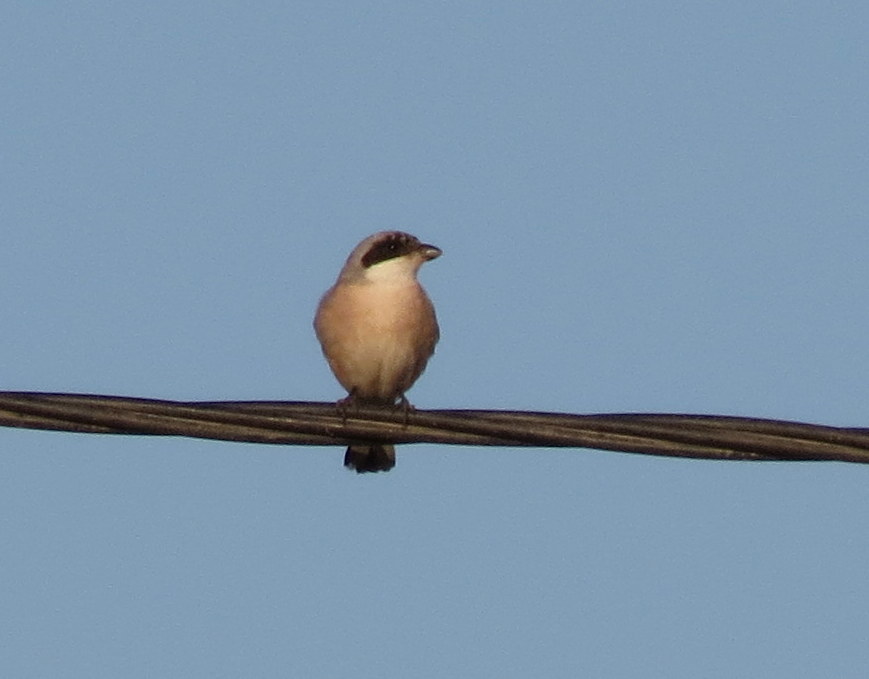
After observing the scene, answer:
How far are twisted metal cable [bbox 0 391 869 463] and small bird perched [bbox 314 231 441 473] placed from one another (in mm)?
3286

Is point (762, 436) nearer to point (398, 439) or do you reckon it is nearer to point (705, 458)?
point (705, 458)

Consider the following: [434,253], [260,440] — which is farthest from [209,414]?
[434,253]

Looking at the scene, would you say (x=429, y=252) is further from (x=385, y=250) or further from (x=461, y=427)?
(x=461, y=427)

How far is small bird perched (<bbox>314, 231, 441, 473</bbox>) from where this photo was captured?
9586 millimetres

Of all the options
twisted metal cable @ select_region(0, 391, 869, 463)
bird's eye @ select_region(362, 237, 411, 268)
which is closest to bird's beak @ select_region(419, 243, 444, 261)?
bird's eye @ select_region(362, 237, 411, 268)

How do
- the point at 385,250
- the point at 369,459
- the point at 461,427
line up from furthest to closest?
the point at 385,250 < the point at 369,459 < the point at 461,427

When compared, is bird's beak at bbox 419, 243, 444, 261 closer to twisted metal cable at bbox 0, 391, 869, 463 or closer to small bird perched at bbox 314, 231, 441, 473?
small bird perched at bbox 314, 231, 441, 473

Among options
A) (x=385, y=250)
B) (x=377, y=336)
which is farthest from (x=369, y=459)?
(x=385, y=250)

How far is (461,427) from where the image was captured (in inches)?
242

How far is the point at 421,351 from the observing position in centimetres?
970

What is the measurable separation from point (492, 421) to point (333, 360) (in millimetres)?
3709

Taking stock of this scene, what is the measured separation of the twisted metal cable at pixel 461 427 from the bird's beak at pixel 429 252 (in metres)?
4.00

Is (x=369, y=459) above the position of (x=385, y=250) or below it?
below

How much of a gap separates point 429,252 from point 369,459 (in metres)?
1.41
